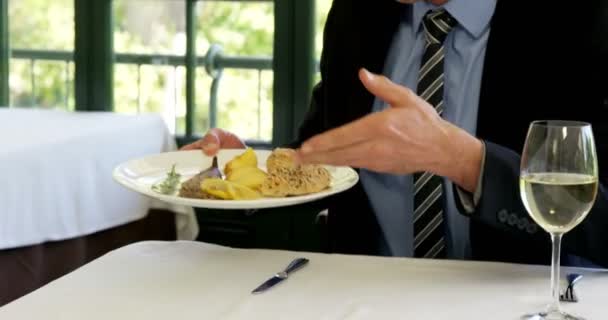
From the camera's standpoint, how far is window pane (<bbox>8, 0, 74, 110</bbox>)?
3.88 meters

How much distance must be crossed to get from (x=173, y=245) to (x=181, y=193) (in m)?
0.11

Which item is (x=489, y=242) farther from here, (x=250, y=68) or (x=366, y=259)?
(x=250, y=68)

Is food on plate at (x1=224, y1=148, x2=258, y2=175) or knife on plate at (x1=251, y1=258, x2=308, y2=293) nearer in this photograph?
knife on plate at (x1=251, y1=258, x2=308, y2=293)

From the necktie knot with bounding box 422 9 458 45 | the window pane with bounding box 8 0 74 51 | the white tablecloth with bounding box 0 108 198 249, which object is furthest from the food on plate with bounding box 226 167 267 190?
the window pane with bounding box 8 0 74 51

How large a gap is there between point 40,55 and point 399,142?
2.80m

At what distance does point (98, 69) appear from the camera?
12.5ft

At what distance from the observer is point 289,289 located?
1.38m

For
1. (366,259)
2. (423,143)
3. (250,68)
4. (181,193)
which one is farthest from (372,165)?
(250,68)

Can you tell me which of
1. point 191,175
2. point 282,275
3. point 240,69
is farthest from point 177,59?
point 282,275

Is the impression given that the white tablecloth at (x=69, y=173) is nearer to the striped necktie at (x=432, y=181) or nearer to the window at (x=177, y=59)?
the window at (x=177, y=59)

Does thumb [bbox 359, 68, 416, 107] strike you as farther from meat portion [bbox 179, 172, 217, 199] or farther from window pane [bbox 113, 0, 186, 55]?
window pane [bbox 113, 0, 186, 55]

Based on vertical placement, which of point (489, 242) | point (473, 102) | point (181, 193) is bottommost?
point (489, 242)

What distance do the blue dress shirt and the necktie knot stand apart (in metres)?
0.01

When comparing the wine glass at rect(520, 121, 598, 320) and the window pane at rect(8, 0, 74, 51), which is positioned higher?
the window pane at rect(8, 0, 74, 51)
